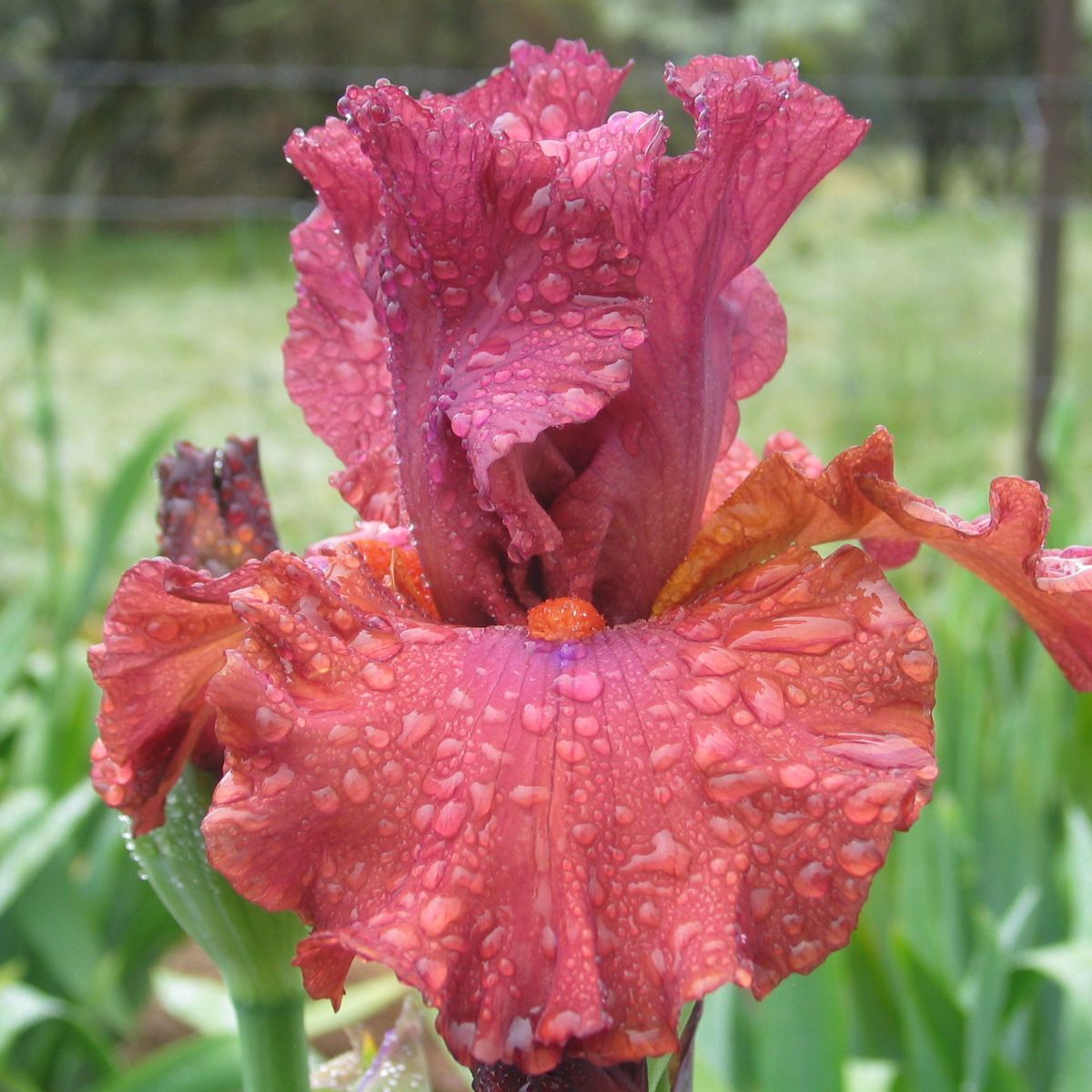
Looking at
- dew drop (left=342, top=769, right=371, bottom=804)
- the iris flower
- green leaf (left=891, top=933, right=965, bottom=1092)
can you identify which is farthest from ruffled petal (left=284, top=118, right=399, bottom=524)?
green leaf (left=891, top=933, right=965, bottom=1092)

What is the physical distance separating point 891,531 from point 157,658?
0.31 meters

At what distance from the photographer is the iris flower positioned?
1.41ft

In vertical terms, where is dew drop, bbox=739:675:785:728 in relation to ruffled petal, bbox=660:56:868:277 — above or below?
below

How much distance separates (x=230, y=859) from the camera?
44 centimetres

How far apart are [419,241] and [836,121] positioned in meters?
0.19

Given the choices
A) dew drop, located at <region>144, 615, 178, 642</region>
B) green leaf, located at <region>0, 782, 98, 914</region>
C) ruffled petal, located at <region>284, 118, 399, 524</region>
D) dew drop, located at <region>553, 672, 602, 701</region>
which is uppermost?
ruffled petal, located at <region>284, 118, 399, 524</region>

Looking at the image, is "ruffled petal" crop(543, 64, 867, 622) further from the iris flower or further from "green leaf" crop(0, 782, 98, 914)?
"green leaf" crop(0, 782, 98, 914)

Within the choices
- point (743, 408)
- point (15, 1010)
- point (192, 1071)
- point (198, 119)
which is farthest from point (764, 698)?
point (198, 119)

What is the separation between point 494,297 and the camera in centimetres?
53

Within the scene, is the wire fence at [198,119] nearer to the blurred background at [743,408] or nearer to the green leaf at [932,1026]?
the blurred background at [743,408]

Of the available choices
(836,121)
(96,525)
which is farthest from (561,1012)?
(96,525)

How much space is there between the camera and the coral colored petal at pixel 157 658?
0.52 metres

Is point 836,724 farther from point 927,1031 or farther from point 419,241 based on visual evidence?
point 927,1031

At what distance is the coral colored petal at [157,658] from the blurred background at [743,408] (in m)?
0.61
